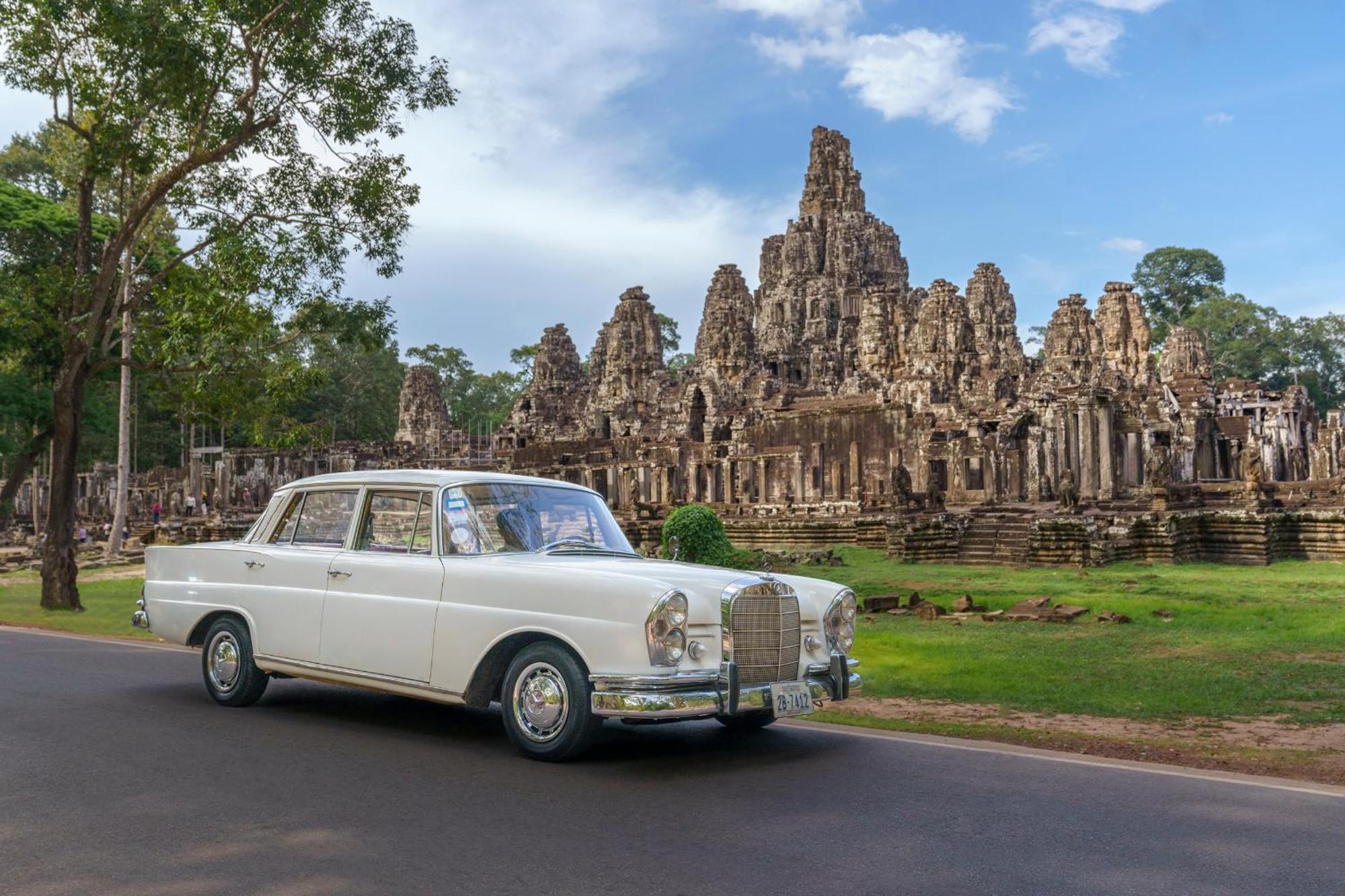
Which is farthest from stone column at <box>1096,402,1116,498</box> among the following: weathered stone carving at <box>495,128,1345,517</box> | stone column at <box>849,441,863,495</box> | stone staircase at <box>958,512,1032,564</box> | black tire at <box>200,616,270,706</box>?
black tire at <box>200,616,270,706</box>

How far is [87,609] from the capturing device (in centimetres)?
1797

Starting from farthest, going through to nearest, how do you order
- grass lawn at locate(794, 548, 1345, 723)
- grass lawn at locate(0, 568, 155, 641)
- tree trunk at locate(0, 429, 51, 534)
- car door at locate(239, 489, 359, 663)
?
tree trunk at locate(0, 429, 51, 534) < grass lawn at locate(0, 568, 155, 641) < grass lawn at locate(794, 548, 1345, 723) < car door at locate(239, 489, 359, 663)

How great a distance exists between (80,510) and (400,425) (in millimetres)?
18303

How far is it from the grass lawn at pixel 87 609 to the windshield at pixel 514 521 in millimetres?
7610

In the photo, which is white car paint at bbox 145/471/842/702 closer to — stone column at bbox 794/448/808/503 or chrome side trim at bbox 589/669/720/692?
chrome side trim at bbox 589/669/720/692

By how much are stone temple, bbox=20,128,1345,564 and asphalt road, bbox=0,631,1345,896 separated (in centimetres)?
1723

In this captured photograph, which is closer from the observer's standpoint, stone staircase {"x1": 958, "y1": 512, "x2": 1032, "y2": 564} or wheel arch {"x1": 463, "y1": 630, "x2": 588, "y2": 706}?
wheel arch {"x1": 463, "y1": 630, "x2": 588, "y2": 706}

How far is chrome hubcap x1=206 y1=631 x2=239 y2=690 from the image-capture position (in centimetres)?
783

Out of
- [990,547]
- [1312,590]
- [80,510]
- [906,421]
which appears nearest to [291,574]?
[1312,590]

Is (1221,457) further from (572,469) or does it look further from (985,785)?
(985,785)

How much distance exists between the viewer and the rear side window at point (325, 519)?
24.7 ft

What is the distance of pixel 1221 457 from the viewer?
42.4 m

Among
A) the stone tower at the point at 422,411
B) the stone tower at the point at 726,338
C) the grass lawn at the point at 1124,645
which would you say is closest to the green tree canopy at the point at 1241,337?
the stone tower at the point at 726,338

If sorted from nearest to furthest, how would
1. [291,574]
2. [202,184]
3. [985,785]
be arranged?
1. [985,785]
2. [291,574]
3. [202,184]
